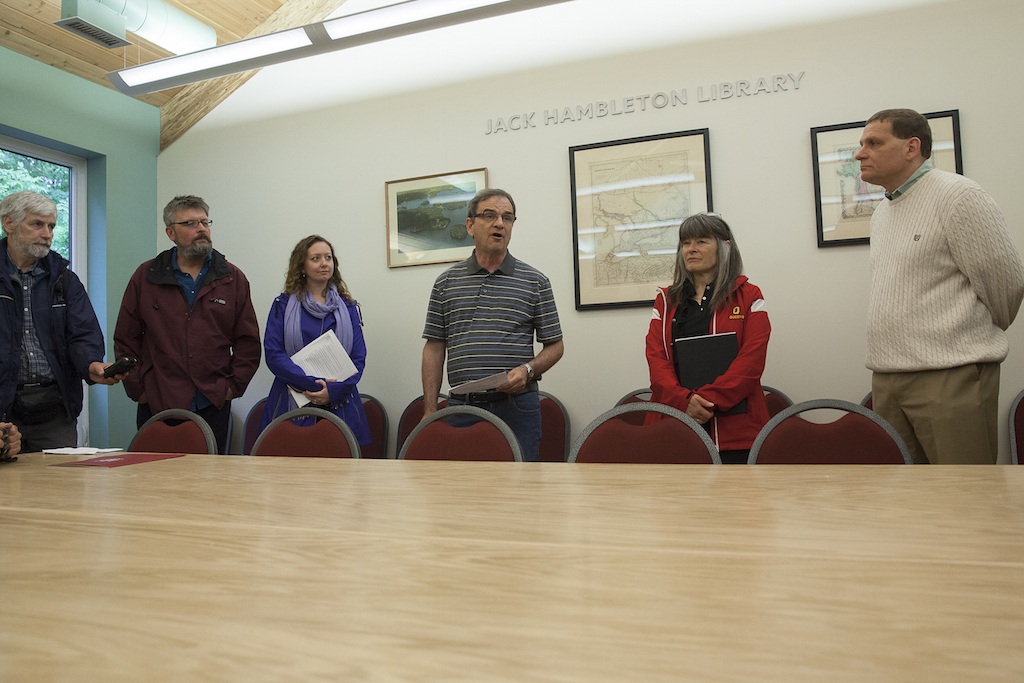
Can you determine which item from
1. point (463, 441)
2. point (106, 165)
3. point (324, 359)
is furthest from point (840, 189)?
point (106, 165)

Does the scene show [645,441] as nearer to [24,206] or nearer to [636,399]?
[636,399]

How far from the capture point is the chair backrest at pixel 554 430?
12.7 feet

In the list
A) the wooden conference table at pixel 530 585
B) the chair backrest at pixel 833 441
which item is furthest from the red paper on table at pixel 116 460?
the chair backrest at pixel 833 441

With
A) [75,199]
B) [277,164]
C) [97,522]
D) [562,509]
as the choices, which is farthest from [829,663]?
[75,199]

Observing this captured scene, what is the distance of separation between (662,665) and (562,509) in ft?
1.95

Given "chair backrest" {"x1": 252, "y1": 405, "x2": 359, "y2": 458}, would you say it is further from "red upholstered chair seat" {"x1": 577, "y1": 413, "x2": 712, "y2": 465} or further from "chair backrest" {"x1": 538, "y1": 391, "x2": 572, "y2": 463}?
"chair backrest" {"x1": 538, "y1": 391, "x2": 572, "y2": 463}

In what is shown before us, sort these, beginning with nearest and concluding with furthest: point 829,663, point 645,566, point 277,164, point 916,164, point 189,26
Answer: point 829,663
point 645,566
point 916,164
point 189,26
point 277,164

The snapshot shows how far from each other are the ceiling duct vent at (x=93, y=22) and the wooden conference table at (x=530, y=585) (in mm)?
3100

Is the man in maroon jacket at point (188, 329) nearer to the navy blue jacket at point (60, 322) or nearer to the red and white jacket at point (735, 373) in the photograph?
the navy blue jacket at point (60, 322)

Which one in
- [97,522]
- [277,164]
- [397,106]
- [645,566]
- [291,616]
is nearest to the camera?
[291,616]

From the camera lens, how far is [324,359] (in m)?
3.61

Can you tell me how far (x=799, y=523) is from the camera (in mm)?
959

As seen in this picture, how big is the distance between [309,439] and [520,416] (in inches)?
33.5

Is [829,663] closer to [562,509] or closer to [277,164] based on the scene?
[562,509]
